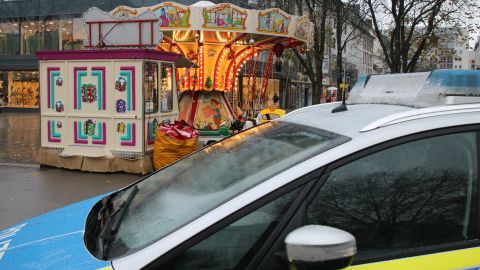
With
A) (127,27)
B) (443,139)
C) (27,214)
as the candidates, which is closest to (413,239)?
(443,139)

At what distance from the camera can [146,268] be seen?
1.83 metres

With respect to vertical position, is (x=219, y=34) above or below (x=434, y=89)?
above

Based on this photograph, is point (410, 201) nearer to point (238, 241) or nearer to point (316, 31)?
point (238, 241)

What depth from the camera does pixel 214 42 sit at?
1598 centimetres

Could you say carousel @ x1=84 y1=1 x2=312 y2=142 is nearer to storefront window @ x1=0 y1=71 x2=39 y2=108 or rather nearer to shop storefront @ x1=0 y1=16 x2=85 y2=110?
shop storefront @ x1=0 y1=16 x2=85 y2=110

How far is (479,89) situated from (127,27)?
375 inches

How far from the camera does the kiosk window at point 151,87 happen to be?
10.5 m

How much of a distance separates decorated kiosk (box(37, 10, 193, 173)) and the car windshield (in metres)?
7.49

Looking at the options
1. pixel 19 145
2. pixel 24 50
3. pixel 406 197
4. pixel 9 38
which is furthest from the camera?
pixel 9 38

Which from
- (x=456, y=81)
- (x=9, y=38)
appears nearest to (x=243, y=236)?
(x=456, y=81)

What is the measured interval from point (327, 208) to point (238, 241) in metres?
0.39

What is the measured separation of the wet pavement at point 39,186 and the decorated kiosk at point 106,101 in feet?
1.30

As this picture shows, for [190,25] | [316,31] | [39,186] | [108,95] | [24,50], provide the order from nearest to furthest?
[39,186] < [108,95] < [190,25] < [316,31] < [24,50]

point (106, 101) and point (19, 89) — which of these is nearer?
point (106, 101)
